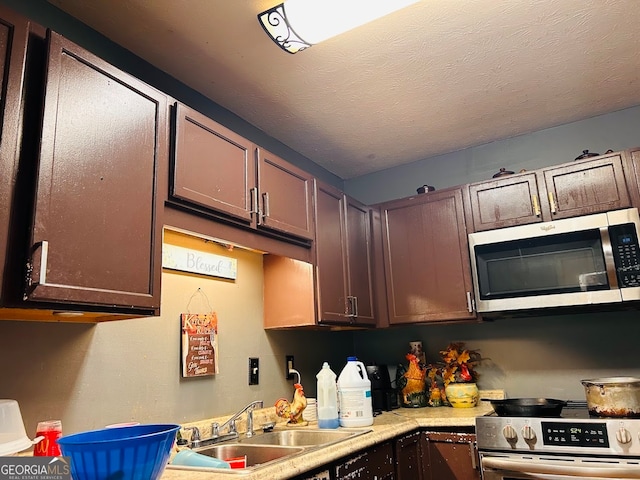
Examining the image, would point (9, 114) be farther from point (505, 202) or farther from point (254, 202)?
point (505, 202)

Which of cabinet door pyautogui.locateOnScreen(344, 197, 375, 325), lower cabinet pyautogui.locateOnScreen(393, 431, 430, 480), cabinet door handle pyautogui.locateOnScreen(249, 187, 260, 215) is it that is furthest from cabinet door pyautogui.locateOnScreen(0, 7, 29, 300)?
cabinet door pyautogui.locateOnScreen(344, 197, 375, 325)

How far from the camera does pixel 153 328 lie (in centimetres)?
192

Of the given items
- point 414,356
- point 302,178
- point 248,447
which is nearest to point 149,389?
point 248,447

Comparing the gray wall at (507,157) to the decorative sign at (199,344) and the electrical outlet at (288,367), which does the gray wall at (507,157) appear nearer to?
the electrical outlet at (288,367)

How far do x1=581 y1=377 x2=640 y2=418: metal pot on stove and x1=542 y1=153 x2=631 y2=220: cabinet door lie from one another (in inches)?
33.4

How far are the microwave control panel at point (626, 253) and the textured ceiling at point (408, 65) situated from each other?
0.76 meters

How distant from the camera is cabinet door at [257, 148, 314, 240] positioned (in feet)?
6.83

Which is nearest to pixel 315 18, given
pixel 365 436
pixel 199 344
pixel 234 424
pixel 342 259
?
pixel 342 259

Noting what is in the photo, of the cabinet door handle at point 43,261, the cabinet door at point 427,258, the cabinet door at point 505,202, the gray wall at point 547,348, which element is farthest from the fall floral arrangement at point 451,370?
the cabinet door handle at point 43,261

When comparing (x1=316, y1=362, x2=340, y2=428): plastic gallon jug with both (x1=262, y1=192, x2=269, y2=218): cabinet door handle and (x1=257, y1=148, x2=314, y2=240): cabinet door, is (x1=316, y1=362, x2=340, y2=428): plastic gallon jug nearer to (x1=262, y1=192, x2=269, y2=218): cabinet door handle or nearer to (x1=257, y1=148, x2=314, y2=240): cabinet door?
(x1=257, y1=148, x2=314, y2=240): cabinet door

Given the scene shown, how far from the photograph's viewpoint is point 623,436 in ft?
6.21

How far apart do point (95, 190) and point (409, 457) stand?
176 centimetres

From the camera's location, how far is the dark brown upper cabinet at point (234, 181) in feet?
5.67

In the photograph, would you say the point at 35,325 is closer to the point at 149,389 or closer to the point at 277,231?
the point at 149,389
